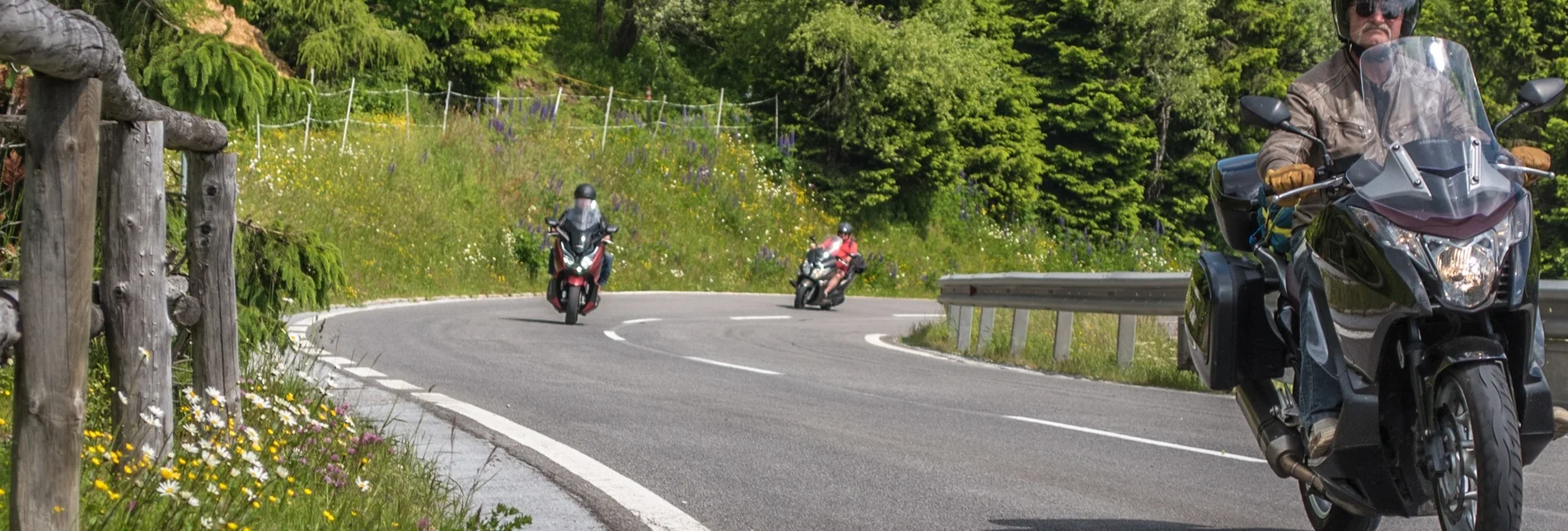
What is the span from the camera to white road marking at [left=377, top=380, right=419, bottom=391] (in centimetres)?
1025

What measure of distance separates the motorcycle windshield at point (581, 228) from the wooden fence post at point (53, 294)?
48.4ft

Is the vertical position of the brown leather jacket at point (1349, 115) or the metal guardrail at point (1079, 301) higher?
the brown leather jacket at point (1349, 115)

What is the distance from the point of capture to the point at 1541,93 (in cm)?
503

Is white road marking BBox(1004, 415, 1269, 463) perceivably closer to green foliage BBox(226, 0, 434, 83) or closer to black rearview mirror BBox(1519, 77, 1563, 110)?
black rearview mirror BBox(1519, 77, 1563, 110)

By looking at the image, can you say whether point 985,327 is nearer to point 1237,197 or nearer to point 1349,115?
point 1237,197

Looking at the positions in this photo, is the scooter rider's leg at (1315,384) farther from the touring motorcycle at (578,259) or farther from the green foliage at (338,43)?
the green foliage at (338,43)

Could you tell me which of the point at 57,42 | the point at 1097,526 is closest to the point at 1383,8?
the point at 1097,526

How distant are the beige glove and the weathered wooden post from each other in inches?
132

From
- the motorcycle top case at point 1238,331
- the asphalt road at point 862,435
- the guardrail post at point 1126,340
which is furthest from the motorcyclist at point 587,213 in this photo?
the motorcycle top case at point 1238,331

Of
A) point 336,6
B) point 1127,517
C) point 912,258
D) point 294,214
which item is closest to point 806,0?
point 912,258

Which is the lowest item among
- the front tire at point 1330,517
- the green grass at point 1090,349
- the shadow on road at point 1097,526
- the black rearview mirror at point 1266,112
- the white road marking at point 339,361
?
the white road marking at point 339,361

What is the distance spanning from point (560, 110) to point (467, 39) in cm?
249

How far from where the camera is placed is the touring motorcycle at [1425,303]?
14.3ft

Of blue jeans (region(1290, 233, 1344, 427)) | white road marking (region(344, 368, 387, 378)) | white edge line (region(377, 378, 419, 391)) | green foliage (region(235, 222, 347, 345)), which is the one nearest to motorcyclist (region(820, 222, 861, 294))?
white road marking (region(344, 368, 387, 378))
